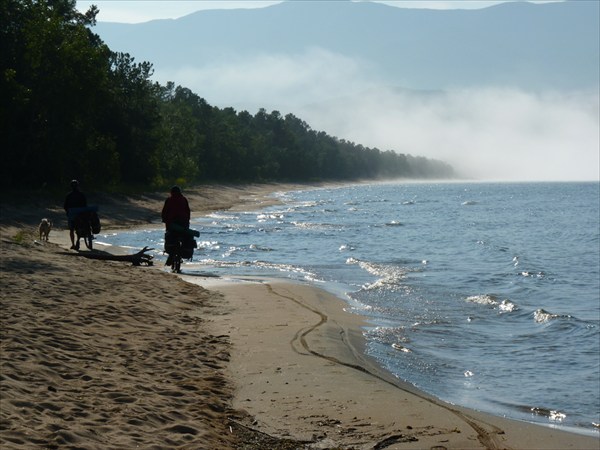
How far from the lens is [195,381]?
9789mm

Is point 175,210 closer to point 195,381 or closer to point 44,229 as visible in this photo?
point 44,229

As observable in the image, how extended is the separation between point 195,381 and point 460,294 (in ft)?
43.7

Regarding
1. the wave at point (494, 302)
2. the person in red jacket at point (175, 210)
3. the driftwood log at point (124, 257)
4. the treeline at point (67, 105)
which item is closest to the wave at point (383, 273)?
the wave at point (494, 302)

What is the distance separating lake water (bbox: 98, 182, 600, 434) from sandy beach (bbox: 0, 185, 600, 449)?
1.19m

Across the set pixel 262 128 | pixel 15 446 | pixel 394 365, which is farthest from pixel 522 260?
pixel 262 128

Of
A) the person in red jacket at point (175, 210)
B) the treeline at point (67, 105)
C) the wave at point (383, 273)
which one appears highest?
the treeline at point (67, 105)

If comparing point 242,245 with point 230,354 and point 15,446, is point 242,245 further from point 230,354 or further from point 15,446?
point 15,446

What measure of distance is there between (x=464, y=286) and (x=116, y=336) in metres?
14.7

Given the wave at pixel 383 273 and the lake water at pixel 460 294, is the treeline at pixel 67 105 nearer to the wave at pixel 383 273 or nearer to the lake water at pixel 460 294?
the lake water at pixel 460 294

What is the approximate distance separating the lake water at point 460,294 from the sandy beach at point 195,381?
1195mm

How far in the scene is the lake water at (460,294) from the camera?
467 inches

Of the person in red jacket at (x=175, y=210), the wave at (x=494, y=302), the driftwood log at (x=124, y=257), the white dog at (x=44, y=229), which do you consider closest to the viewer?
the wave at (x=494, y=302)

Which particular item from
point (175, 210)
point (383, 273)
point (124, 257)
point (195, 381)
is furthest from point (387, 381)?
point (383, 273)

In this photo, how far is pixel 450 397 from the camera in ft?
35.9
